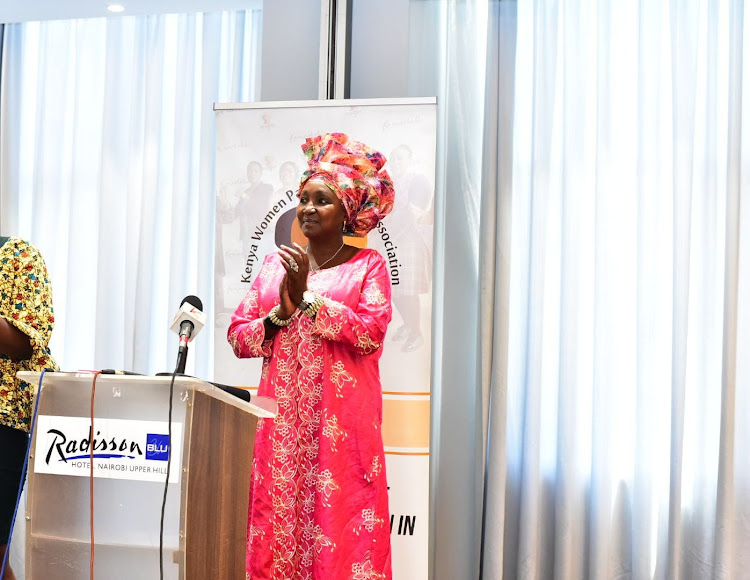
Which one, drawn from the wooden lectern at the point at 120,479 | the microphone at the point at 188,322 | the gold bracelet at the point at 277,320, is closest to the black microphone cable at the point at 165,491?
the wooden lectern at the point at 120,479

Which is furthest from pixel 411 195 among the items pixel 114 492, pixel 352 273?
pixel 114 492

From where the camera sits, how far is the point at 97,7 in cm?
436

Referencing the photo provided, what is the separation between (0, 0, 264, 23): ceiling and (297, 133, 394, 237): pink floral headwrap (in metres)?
1.61

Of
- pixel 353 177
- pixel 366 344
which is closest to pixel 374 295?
pixel 366 344

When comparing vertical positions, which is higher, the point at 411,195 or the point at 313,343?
the point at 411,195

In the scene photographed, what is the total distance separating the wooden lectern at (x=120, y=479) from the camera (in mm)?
1831

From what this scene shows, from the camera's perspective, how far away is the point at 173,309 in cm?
449

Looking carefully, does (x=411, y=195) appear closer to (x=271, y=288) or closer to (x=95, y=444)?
(x=271, y=288)

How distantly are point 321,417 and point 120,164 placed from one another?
239 cm

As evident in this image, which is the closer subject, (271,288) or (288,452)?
(288,452)

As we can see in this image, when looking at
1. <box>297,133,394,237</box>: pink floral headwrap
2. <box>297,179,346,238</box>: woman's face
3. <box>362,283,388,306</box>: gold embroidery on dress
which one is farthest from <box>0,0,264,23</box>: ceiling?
<box>362,283,388,306</box>: gold embroidery on dress

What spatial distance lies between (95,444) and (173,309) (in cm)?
266

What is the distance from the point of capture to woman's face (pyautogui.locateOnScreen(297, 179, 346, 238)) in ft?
9.62

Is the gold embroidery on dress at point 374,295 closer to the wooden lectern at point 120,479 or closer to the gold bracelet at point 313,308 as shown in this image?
the gold bracelet at point 313,308
